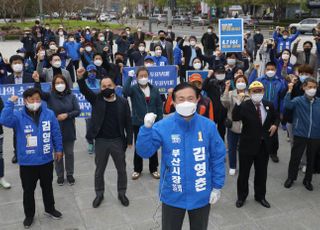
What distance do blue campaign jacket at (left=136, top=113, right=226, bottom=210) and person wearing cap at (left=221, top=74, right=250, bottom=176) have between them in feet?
7.41

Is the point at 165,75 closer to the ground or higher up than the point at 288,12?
closer to the ground

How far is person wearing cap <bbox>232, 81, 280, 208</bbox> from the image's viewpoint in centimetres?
545

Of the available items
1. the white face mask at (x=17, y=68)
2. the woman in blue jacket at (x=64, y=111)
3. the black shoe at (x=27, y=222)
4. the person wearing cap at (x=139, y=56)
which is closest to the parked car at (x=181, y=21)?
the person wearing cap at (x=139, y=56)

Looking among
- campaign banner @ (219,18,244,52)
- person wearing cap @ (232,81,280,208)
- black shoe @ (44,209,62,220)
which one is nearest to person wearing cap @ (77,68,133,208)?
black shoe @ (44,209,62,220)

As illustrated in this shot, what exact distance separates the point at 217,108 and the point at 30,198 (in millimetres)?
3566

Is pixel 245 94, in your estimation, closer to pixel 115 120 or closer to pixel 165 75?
pixel 115 120

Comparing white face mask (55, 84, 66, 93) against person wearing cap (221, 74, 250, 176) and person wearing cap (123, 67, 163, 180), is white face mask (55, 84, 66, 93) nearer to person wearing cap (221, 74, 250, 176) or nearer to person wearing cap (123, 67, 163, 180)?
person wearing cap (123, 67, 163, 180)

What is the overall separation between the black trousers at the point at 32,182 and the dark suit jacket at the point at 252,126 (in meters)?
2.73

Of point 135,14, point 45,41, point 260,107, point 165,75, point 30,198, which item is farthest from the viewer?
point 135,14

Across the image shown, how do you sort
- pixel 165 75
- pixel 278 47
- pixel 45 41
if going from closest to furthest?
pixel 165 75
pixel 278 47
pixel 45 41

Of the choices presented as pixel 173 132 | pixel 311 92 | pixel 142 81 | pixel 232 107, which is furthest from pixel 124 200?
pixel 311 92

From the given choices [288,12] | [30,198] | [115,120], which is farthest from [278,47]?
[288,12]

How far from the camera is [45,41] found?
1884 cm

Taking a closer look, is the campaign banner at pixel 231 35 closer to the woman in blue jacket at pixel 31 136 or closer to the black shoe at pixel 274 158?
the black shoe at pixel 274 158
